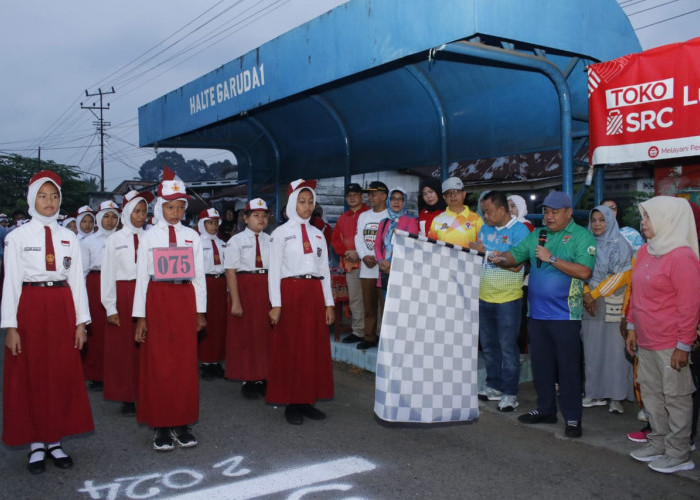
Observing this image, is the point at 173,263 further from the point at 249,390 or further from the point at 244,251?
the point at 249,390

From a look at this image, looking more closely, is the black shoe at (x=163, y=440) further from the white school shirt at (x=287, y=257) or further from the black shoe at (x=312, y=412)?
the white school shirt at (x=287, y=257)

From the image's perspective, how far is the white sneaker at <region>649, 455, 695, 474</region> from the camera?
→ 4195 millimetres

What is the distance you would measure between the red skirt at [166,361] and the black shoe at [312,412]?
3.68ft

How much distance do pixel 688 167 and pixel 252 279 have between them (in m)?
5.19

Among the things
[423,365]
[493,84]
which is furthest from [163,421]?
[493,84]

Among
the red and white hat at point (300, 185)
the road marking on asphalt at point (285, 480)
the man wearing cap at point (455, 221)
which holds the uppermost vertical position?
the red and white hat at point (300, 185)

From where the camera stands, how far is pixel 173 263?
4.80 m

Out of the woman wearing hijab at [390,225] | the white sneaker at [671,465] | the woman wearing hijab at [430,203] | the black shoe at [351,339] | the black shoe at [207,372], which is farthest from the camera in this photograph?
the black shoe at [351,339]

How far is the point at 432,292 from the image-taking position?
4.86 metres

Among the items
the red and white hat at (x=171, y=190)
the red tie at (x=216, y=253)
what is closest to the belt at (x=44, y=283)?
the red and white hat at (x=171, y=190)

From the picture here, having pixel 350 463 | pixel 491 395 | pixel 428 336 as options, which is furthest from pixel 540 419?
pixel 350 463

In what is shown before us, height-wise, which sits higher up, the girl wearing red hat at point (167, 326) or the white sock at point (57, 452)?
the girl wearing red hat at point (167, 326)

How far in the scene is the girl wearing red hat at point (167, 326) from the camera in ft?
15.6

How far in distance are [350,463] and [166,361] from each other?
64.9 inches
